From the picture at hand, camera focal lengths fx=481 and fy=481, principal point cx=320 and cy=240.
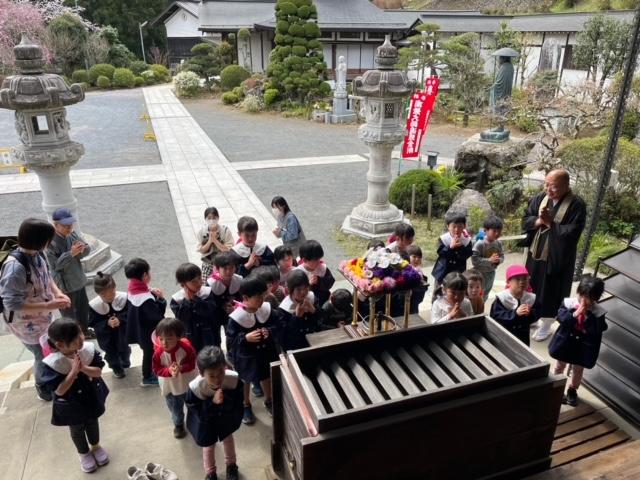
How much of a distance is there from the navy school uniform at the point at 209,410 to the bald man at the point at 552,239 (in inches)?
148

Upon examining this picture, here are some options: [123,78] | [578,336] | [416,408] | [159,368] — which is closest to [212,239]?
[159,368]

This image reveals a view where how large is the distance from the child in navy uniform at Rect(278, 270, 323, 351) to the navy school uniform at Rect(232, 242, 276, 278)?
129cm

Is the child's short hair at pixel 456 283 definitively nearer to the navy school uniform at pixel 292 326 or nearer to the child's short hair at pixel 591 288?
the child's short hair at pixel 591 288

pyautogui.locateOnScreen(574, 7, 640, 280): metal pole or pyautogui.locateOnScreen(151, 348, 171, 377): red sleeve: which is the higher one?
pyautogui.locateOnScreen(574, 7, 640, 280): metal pole

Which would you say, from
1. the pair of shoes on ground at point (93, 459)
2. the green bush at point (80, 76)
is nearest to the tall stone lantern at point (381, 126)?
the pair of shoes on ground at point (93, 459)

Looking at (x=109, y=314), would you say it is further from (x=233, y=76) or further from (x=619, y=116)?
(x=233, y=76)

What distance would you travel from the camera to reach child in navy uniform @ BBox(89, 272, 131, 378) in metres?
4.39

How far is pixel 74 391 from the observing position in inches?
139

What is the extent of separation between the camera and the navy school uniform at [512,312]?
4.38 metres

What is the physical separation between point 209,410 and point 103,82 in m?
35.1

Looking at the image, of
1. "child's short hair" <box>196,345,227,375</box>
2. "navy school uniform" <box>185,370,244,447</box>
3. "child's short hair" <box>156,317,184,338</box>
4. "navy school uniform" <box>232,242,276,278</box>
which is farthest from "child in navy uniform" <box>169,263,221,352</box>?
"child's short hair" <box>196,345,227,375</box>

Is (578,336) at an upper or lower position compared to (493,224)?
lower

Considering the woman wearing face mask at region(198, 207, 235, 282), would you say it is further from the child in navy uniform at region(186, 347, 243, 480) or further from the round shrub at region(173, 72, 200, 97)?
the round shrub at region(173, 72, 200, 97)

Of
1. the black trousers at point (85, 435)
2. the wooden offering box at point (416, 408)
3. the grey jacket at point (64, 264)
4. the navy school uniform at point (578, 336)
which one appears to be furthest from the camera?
the grey jacket at point (64, 264)
